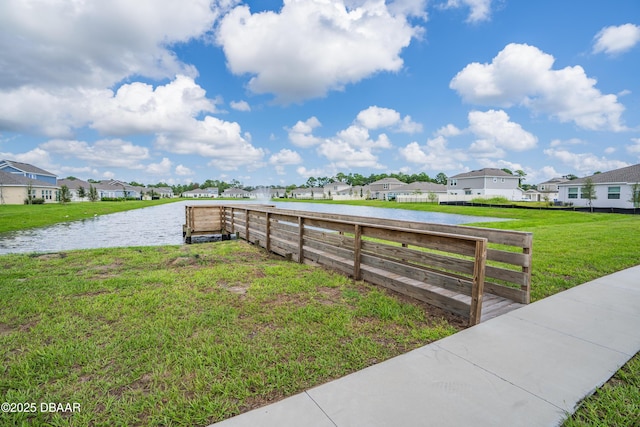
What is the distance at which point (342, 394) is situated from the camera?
2266mm

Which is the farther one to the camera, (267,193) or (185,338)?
(267,193)

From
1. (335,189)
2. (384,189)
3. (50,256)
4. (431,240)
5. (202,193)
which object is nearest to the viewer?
(431,240)

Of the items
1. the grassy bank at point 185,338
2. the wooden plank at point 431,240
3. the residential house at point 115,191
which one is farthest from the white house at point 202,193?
the wooden plank at point 431,240

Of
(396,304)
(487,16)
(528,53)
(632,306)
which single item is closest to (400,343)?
(396,304)

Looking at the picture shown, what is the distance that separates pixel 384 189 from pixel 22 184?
6867cm

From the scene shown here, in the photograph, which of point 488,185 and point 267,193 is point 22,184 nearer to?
point 488,185

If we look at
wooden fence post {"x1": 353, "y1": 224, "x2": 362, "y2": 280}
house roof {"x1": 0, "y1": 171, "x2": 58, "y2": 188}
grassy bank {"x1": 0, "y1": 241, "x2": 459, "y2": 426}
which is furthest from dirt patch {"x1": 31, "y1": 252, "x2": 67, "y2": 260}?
house roof {"x1": 0, "y1": 171, "x2": 58, "y2": 188}

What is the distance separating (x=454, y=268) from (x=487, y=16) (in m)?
19.4

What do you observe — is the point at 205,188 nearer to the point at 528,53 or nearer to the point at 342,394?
the point at 528,53

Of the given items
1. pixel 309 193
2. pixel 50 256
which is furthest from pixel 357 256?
pixel 309 193

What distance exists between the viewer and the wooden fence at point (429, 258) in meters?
3.73

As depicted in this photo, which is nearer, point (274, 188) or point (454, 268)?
point (454, 268)

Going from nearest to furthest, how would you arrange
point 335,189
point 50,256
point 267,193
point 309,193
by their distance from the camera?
point 50,256 < point 335,189 < point 309,193 < point 267,193

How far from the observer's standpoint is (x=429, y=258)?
4188 mm
